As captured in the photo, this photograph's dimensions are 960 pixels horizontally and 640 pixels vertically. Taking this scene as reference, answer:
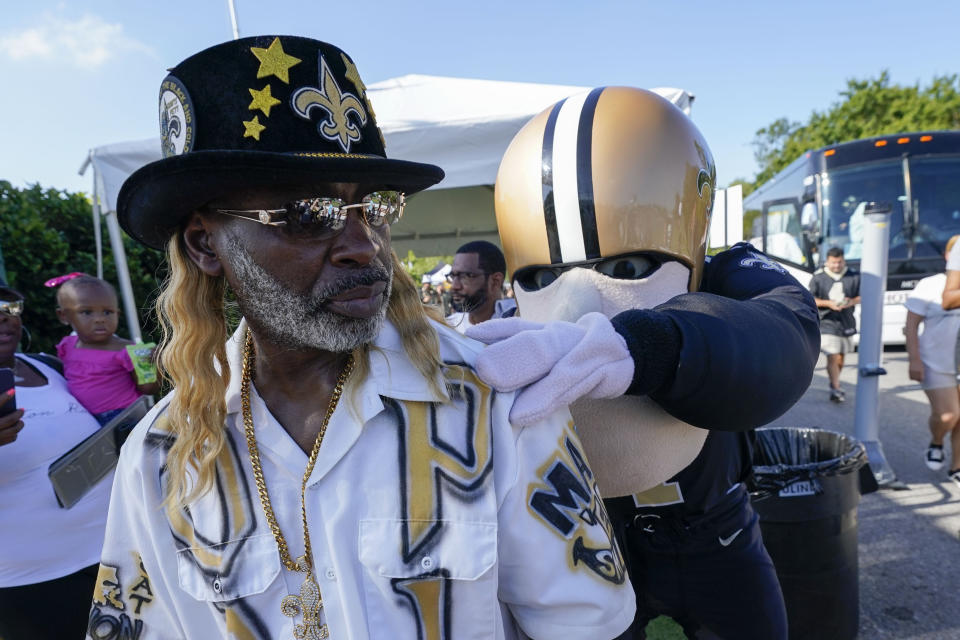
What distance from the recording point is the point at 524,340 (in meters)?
1.09

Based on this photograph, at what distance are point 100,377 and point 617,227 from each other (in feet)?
10.1

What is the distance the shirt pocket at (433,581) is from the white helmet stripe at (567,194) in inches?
25.3

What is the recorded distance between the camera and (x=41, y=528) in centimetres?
230

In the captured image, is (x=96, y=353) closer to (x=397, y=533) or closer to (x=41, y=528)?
(x=41, y=528)

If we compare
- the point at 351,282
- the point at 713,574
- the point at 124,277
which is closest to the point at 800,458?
Result: the point at 713,574

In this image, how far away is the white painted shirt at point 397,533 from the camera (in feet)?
3.45

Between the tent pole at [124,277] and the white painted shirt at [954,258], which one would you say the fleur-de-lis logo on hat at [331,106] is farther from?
the white painted shirt at [954,258]

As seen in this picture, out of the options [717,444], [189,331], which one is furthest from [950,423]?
[189,331]

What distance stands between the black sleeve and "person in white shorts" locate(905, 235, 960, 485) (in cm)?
411

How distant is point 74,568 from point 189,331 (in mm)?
1649

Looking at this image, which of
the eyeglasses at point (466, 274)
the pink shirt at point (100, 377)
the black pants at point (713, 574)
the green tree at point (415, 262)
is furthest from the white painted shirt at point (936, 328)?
the pink shirt at point (100, 377)

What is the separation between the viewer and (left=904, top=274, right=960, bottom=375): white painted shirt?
4.26 m

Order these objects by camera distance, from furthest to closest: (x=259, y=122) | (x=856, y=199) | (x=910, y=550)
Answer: (x=856, y=199) < (x=910, y=550) < (x=259, y=122)

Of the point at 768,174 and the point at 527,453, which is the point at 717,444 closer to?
the point at 527,453
